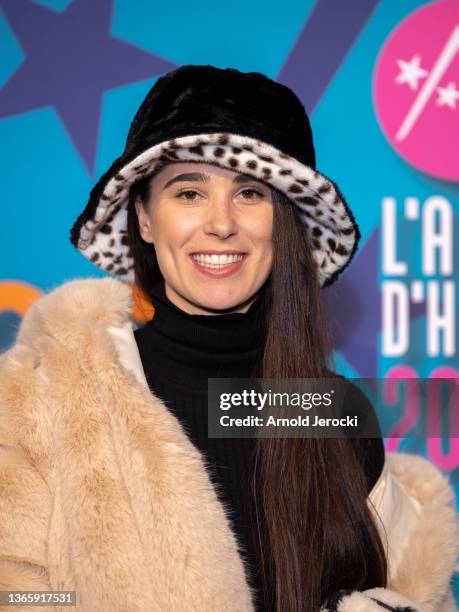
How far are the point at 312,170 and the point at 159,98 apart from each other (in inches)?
12.3

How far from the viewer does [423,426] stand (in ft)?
7.68

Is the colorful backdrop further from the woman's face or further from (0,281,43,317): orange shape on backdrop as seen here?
the woman's face

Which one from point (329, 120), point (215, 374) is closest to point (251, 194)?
point (215, 374)

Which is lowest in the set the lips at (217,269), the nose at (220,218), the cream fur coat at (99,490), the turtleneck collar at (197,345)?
the cream fur coat at (99,490)

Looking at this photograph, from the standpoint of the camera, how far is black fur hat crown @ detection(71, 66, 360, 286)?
147 centimetres

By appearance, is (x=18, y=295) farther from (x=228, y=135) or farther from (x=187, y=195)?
(x=228, y=135)

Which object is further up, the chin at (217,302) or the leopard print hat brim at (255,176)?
the leopard print hat brim at (255,176)

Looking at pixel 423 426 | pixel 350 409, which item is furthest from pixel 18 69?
pixel 423 426

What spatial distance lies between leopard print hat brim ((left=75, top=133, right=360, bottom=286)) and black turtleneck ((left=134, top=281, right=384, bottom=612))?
158 millimetres

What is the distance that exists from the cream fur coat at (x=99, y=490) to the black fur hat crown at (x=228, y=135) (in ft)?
1.07

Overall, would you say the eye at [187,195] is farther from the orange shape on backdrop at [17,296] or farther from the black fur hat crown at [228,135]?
the orange shape on backdrop at [17,296]

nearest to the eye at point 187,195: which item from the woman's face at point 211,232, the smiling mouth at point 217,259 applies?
the woman's face at point 211,232

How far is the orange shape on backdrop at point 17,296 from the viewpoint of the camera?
7.43 ft

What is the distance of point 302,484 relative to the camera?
5.07 ft
